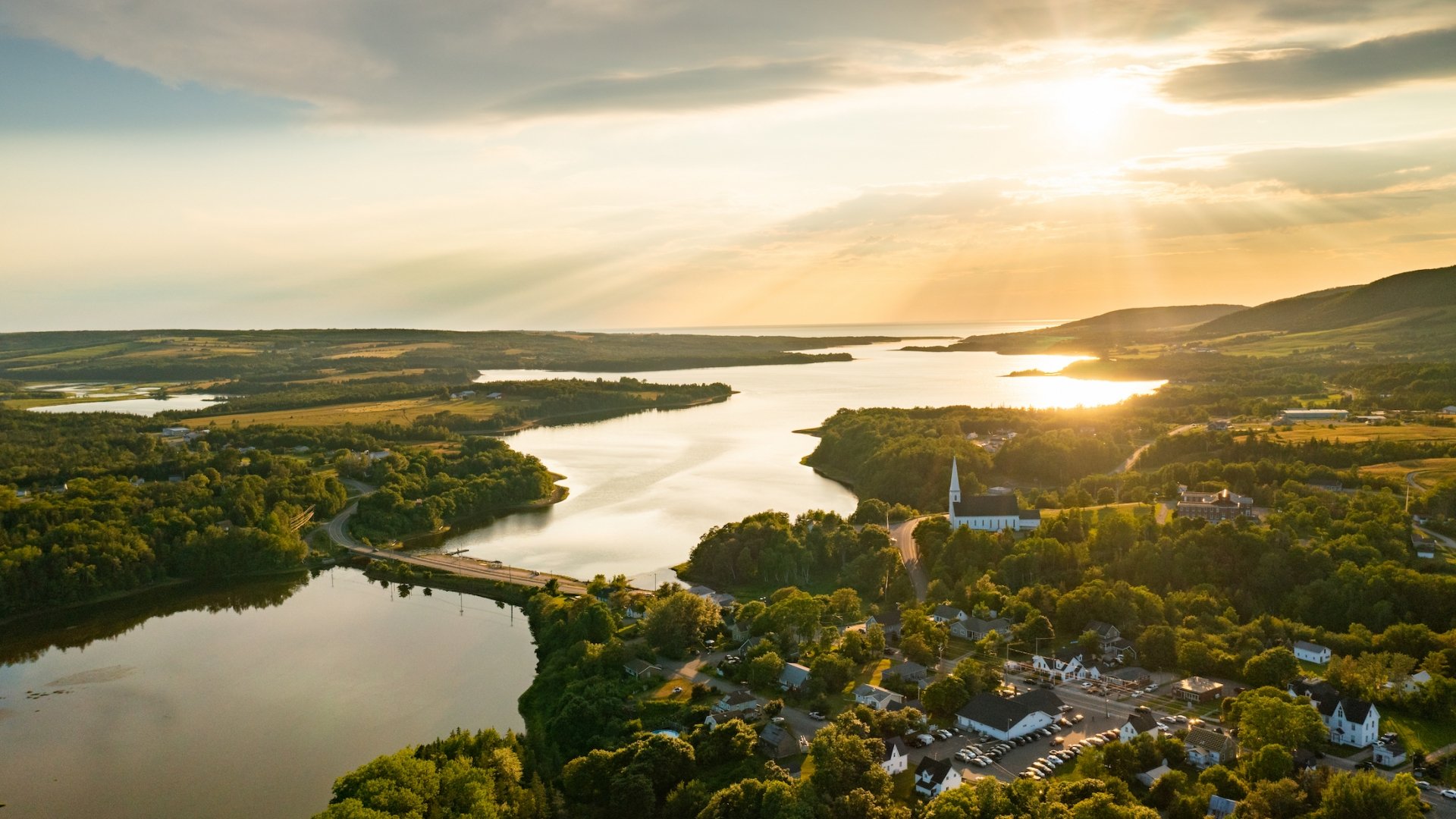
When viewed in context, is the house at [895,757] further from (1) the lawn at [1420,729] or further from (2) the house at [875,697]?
(1) the lawn at [1420,729]

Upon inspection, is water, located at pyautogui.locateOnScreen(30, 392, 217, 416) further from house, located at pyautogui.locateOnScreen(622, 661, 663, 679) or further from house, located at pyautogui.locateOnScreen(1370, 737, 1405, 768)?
house, located at pyautogui.locateOnScreen(1370, 737, 1405, 768)

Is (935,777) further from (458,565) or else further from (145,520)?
(145,520)

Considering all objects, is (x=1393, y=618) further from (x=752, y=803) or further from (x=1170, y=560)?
(x=752, y=803)

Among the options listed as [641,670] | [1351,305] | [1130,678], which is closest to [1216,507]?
[1130,678]

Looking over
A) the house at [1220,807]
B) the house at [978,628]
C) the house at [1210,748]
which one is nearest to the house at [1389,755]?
the house at [1210,748]

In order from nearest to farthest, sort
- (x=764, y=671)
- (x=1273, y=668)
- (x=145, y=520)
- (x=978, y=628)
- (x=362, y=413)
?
(x=1273, y=668) → (x=764, y=671) → (x=978, y=628) → (x=145, y=520) → (x=362, y=413)
